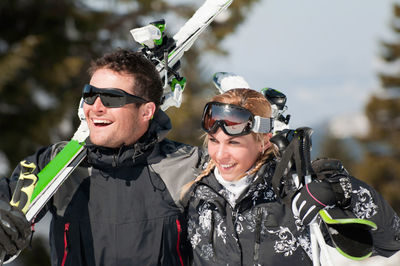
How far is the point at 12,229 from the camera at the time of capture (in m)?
2.53

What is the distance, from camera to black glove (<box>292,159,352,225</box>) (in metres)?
2.32

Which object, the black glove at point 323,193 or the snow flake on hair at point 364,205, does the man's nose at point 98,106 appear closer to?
the black glove at point 323,193

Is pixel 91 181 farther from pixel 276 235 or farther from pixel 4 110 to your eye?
pixel 4 110

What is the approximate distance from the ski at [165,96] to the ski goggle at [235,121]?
65 cm

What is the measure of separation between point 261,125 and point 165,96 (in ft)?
2.86

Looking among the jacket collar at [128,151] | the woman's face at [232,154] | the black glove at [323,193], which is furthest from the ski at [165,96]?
the black glove at [323,193]

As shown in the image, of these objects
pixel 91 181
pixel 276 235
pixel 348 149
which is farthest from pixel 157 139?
pixel 348 149

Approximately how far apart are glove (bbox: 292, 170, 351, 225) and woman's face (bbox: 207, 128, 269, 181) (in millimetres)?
445

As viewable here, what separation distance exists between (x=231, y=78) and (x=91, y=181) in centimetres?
111

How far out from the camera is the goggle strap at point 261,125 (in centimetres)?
279

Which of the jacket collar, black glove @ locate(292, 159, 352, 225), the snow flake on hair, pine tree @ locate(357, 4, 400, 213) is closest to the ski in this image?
the jacket collar

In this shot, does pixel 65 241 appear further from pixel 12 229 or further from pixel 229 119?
pixel 229 119

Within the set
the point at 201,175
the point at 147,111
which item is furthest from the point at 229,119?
the point at 147,111

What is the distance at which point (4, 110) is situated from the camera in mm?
10859
